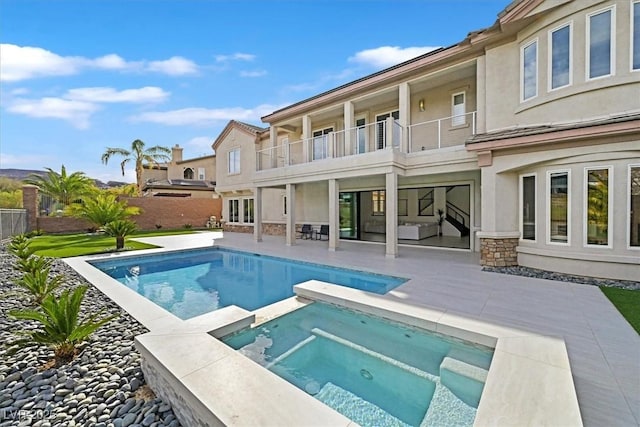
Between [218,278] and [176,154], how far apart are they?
3467 cm

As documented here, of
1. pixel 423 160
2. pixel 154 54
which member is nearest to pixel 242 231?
pixel 154 54

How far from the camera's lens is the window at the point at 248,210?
883 inches

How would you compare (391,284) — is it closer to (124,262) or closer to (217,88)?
(124,262)

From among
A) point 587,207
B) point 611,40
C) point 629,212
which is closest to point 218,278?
point 587,207

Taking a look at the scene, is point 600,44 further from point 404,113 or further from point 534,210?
point 404,113

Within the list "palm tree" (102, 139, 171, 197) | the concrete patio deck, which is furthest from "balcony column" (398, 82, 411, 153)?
"palm tree" (102, 139, 171, 197)

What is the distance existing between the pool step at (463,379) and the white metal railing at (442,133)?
9378 mm

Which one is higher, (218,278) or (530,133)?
(530,133)

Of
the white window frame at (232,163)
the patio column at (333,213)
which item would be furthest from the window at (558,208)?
the white window frame at (232,163)

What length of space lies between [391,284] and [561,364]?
5.09m

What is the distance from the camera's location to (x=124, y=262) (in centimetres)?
1266

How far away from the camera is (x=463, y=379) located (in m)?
4.14

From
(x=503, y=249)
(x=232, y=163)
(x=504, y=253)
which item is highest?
(x=232, y=163)

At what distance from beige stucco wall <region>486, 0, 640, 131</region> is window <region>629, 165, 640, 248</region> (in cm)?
160
